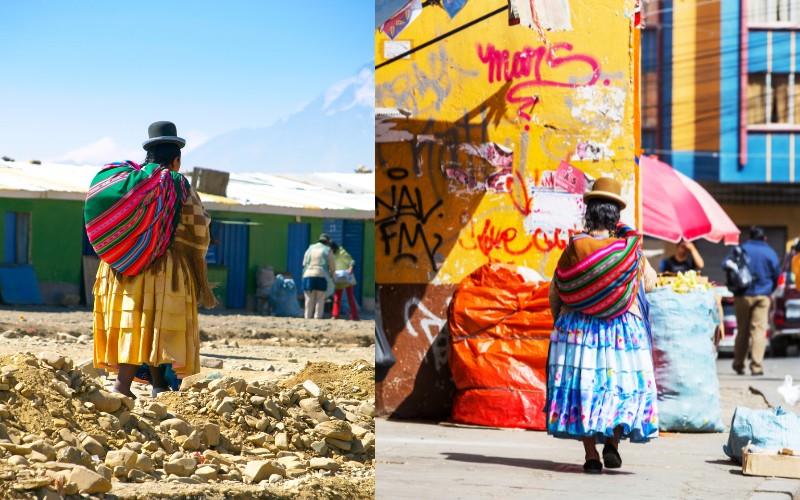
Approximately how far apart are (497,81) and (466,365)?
6.98ft

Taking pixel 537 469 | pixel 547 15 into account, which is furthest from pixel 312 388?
pixel 547 15

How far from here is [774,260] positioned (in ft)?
54.9

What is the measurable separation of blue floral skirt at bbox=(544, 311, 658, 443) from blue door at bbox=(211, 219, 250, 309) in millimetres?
2826

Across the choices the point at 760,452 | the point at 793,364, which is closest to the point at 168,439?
the point at 760,452

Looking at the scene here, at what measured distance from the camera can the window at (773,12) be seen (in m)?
38.2

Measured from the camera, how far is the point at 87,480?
4.55 m

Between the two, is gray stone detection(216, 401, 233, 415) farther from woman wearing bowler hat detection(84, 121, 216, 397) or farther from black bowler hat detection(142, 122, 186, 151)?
black bowler hat detection(142, 122, 186, 151)

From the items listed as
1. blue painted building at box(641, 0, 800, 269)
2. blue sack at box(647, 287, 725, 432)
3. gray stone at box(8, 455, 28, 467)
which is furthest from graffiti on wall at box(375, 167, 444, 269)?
blue painted building at box(641, 0, 800, 269)

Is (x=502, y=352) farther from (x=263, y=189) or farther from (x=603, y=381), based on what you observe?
(x=263, y=189)

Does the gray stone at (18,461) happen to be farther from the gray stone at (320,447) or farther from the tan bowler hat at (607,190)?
the tan bowler hat at (607,190)

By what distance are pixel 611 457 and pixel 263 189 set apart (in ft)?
10.7

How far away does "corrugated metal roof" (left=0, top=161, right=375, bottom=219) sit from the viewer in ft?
Result: 15.7

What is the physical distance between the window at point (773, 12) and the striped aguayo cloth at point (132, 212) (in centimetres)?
3534

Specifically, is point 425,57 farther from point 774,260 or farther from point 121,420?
point 774,260
